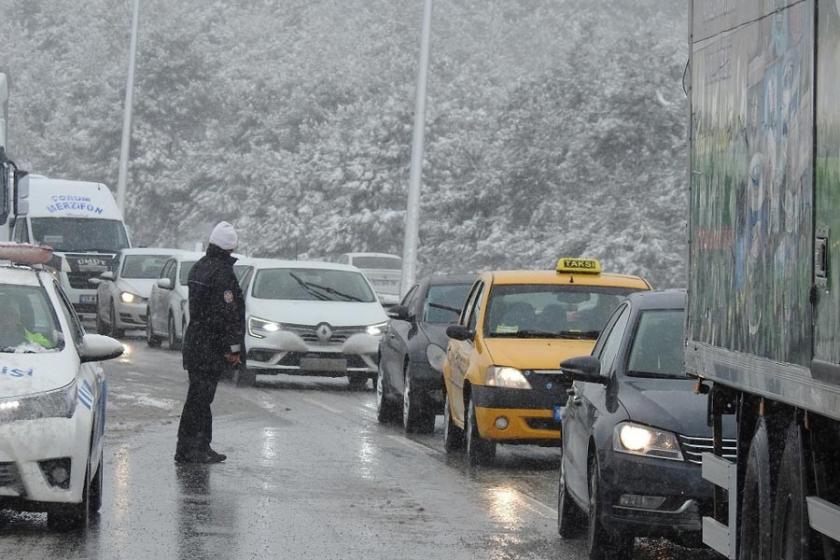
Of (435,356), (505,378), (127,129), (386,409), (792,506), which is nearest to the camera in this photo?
(792,506)

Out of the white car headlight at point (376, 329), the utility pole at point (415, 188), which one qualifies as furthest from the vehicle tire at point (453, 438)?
the utility pole at point (415, 188)

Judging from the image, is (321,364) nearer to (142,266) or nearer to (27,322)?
(142,266)

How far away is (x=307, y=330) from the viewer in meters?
23.2

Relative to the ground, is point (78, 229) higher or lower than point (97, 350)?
higher

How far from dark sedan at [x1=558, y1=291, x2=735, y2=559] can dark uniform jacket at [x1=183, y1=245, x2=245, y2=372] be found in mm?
3795

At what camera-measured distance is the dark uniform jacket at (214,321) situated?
1390 centimetres

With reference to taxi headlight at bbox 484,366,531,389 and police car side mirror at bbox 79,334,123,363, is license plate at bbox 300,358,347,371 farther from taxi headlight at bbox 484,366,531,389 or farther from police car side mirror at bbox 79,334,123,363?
police car side mirror at bbox 79,334,123,363

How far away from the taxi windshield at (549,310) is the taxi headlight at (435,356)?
1.94m

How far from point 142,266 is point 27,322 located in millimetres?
24455

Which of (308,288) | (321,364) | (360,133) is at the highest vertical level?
(360,133)

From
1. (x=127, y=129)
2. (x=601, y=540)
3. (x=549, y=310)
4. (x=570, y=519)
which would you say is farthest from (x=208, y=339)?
(x=127, y=129)

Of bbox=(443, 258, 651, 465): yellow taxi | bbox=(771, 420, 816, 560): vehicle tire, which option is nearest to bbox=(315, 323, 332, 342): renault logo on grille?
bbox=(443, 258, 651, 465): yellow taxi

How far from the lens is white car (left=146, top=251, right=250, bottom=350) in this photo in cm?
2906

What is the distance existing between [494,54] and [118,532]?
455ft
